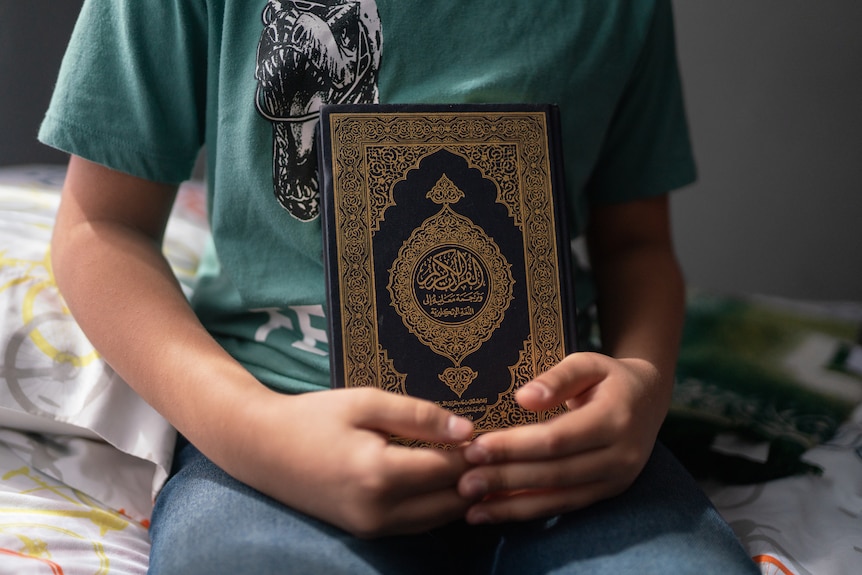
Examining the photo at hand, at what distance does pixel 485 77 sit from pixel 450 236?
151 millimetres

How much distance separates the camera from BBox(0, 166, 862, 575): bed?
23.8 inches

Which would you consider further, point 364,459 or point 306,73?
point 306,73

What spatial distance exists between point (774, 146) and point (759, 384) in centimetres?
61

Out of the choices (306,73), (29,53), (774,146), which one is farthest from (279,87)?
(774,146)

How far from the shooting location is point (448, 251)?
535 millimetres

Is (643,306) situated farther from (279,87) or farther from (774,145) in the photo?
(774,145)

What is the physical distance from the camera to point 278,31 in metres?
0.58

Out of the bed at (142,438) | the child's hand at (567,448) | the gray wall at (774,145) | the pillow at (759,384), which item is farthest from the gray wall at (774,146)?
the child's hand at (567,448)

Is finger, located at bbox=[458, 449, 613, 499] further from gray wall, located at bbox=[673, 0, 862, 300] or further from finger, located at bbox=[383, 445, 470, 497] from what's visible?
gray wall, located at bbox=[673, 0, 862, 300]

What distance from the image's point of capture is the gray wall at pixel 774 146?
52.4 inches

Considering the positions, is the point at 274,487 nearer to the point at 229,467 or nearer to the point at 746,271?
the point at 229,467

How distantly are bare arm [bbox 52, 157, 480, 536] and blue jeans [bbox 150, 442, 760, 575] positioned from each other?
18 mm

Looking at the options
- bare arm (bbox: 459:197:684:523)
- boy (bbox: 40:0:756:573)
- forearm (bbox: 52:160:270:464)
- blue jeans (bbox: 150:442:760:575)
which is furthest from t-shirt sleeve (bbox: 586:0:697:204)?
forearm (bbox: 52:160:270:464)

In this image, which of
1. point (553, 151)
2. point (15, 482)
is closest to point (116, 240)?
point (15, 482)
